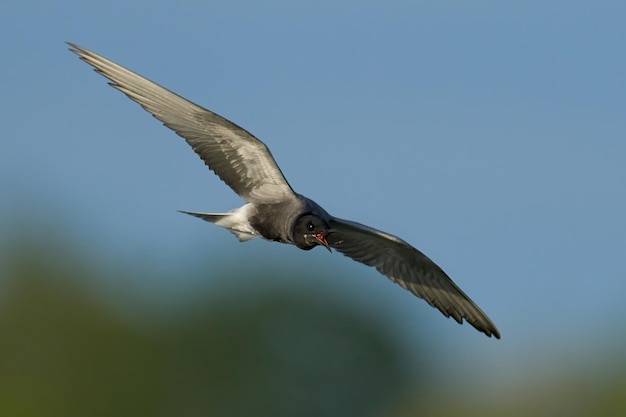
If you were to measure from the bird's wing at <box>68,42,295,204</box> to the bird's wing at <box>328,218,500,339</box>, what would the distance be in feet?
6.58

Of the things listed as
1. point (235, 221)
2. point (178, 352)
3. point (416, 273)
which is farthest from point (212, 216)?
point (178, 352)

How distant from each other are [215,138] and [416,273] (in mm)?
3789

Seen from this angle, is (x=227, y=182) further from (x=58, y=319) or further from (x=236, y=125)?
(x=58, y=319)

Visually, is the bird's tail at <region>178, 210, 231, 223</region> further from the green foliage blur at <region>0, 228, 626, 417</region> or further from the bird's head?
the green foliage blur at <region>0, 228, 626, 417</region>

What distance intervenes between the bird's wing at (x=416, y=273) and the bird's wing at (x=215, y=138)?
6.58ft

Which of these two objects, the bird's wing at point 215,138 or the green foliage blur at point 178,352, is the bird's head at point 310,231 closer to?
the bird's wing at point 215,138

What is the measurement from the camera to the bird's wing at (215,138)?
57.3ft

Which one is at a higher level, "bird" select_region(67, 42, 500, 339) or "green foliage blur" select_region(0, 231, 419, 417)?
"bird" select_region(67, 42, 500, 339)

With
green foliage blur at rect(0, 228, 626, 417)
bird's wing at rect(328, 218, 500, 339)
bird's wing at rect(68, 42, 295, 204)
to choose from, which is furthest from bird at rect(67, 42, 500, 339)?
green foliage blur at rect(0, 228, 626, 417)

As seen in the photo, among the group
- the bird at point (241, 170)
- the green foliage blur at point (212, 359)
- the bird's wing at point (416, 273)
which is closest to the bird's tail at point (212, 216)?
the bird at point (241, 170)

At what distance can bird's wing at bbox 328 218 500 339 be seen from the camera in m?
19.6

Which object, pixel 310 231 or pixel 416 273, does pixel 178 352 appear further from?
pixel 310 231

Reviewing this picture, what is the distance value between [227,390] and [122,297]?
7.36 m

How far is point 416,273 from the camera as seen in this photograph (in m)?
20.0
